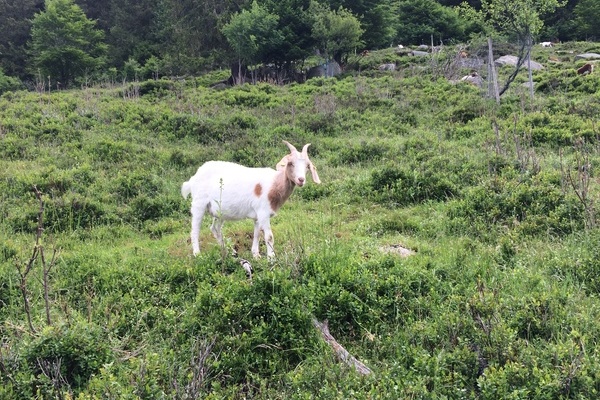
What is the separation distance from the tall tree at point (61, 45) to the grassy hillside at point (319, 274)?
21088 millimetres

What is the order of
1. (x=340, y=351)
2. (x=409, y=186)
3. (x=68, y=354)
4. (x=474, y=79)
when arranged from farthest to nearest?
(x=474, y=79)
(x=409, y=186)
(x=340, y=351)
(x=68, y=354)

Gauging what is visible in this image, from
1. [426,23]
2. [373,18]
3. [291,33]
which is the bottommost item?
[291,33]

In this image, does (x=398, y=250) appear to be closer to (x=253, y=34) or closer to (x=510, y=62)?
(x=510, y=62)

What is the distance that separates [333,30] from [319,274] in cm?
2480

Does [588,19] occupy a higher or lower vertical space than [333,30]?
higher

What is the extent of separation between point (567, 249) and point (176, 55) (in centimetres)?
3257

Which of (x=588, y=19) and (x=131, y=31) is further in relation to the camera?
(x=131, y=31)

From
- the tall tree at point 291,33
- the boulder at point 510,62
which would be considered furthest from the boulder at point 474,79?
the tall tree at point 291,33

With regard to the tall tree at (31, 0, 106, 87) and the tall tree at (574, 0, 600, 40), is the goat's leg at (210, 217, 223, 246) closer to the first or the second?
the tall tree at (31, 0, 106, 87)

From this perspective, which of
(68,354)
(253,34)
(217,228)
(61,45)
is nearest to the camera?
(68,354)

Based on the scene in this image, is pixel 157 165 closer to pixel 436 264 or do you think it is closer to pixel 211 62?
pixel 436 264

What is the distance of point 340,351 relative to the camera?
162 inches

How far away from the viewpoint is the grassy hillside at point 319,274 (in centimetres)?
364

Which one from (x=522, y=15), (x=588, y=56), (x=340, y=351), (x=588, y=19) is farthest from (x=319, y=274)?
(x=588, y=19)
